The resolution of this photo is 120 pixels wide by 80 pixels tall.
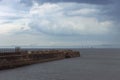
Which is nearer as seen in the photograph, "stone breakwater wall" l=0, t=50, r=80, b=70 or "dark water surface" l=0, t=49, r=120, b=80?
"dark water surface" l=0, t=49, r=120, b=80

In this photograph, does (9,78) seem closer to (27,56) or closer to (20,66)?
(20,66)

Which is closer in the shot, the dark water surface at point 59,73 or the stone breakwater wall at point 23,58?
the dark water surface at point 59,73

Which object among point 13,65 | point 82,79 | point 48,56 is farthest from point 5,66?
point 48,56

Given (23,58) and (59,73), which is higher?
(23,58)

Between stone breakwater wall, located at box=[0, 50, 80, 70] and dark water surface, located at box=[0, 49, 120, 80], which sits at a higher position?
stone breakwater wall, located at box=[0, 50, 80, 70]

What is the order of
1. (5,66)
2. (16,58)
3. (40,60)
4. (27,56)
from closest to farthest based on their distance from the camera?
(5,66) < (16,58) < (27,56) < (40,60)

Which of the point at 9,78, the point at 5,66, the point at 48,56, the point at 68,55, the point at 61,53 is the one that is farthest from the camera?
the point at 68,55

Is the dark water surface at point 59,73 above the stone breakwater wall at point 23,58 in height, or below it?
below

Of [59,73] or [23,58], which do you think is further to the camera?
[23,58]

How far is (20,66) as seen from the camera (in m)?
76.8

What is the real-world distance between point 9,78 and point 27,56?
3349cm

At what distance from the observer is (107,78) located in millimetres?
54375

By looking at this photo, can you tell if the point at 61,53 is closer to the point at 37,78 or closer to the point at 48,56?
the point at 48,56

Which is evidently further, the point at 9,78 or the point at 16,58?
the point at 16,58
